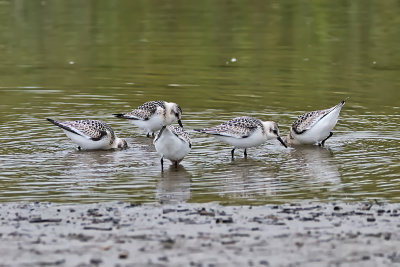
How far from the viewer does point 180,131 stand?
13.6 metres

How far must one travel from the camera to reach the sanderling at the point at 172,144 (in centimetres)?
1298

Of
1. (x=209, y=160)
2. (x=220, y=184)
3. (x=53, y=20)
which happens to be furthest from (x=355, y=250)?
(x=53, y=20)

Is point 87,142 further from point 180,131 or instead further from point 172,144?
point 172,144

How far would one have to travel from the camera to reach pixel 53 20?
29531mm

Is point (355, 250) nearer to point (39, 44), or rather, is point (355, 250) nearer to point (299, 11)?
point (39, 44)

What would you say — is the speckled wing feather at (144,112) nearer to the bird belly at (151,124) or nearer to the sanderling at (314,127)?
the bird belly at (151,124)

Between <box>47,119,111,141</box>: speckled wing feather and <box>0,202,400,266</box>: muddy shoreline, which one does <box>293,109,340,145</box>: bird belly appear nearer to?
<box>47,119,111,141</box>: speckled wing feather

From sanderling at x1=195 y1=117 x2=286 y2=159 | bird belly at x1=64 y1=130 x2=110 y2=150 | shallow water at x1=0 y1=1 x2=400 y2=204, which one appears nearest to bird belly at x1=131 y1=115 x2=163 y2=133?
shallow water at x1=0 y1=1 x2=400 y2=204

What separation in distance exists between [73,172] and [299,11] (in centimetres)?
1859

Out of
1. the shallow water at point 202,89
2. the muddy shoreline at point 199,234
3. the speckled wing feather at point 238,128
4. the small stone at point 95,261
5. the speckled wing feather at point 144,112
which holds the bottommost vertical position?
the shallow water at point 202,89

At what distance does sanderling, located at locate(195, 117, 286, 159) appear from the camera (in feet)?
46.0

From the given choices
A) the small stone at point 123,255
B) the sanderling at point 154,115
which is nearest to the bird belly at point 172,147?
the sanderling at point 154,115

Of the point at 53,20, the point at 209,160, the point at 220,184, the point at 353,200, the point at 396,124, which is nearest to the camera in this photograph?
the point at 353,200

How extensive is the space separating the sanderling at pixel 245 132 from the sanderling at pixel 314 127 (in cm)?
83
